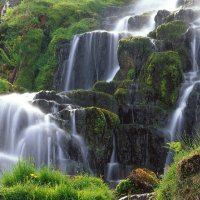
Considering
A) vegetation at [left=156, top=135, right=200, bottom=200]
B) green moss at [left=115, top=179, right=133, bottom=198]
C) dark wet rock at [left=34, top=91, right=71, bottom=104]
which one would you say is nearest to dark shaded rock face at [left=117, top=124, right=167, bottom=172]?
dark wet rock at [left=34, top=91, right=71, bottom=104]

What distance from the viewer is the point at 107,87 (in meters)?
25.1

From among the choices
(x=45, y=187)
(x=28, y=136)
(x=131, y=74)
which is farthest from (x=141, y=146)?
(x=45, y=187)

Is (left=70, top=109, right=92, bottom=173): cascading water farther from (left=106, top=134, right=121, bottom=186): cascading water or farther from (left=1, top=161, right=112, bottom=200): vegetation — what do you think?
(left=1, top=161, right=112, bottom=200): vegetation

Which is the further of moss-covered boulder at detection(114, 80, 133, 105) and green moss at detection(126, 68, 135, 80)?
green moss at detection(126, 68, 135, 80)

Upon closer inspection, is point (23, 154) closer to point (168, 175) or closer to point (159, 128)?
point (159, 128)

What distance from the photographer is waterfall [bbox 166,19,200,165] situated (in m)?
22.4

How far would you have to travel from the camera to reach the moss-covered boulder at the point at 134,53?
88.1 feet

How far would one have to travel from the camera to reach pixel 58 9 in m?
39.7

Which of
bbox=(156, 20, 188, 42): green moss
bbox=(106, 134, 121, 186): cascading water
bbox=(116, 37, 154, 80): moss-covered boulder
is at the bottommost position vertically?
bbox=(106, 134, 121, 186): cascading water

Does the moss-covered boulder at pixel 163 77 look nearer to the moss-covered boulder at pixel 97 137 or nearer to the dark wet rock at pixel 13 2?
the moss-covered boulder at pixel 97 137

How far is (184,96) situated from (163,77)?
A: 1574 millimetres

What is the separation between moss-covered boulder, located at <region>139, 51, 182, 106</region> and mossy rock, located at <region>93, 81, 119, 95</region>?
4.64 feet

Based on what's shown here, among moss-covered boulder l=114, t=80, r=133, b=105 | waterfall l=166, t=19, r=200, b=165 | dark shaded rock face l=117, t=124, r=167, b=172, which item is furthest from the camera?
moss-covered boulder l=114, t=80, r=133, b=105

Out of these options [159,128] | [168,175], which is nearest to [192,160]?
[168,175]
